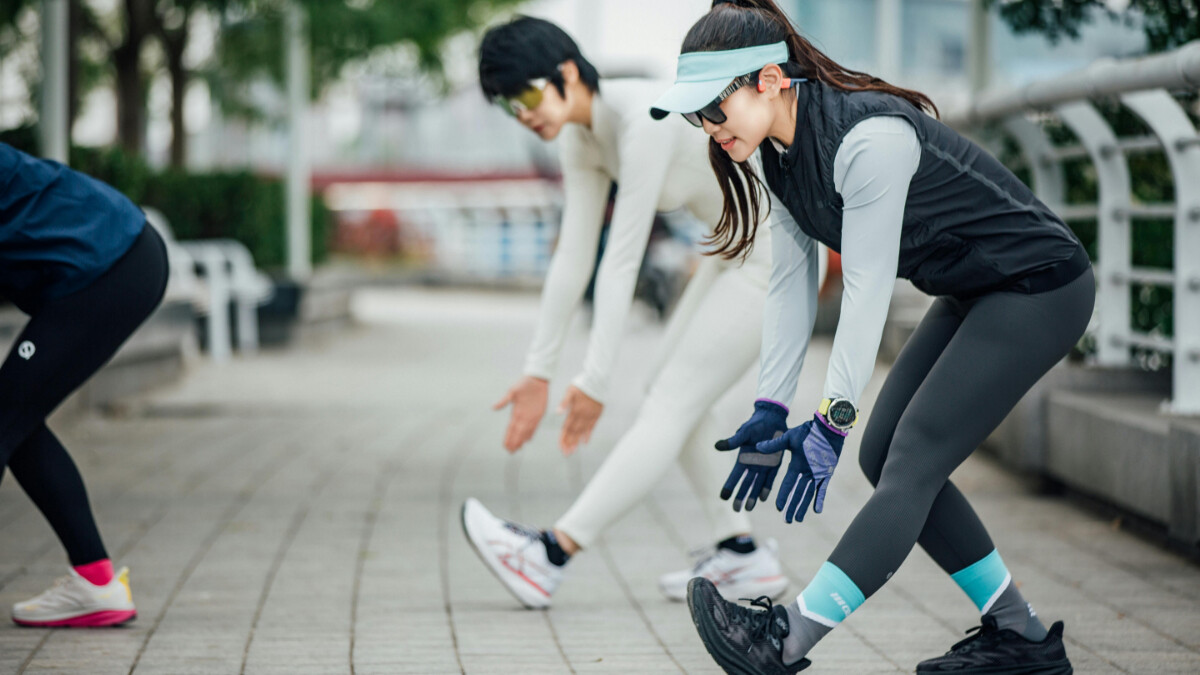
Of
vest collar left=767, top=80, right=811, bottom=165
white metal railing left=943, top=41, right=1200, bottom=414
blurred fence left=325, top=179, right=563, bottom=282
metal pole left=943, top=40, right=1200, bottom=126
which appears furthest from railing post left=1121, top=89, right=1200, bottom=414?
blurred fence left=325, top=179, right=563, bottom=282

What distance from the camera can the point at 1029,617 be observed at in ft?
10.6

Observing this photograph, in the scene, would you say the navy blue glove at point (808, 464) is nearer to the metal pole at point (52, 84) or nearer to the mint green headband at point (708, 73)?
the mint green headband at point (708, 73)

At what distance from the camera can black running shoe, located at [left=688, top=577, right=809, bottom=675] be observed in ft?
9.48

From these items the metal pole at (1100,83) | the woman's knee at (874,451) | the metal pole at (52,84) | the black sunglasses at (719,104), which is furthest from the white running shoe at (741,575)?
the metal pole at (52,84)

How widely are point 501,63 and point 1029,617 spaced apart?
6.37 feet

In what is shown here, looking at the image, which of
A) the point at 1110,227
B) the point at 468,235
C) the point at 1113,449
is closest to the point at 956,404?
the point at 1113,449

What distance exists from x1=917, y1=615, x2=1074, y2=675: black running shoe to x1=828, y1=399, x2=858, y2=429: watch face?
738mm

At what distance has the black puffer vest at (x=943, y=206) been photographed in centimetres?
288

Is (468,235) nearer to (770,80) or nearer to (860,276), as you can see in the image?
(770,80)

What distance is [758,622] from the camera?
9.64ft

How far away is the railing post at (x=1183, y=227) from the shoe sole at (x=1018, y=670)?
2187mm

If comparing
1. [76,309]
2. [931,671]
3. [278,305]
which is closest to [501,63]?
[76,309]

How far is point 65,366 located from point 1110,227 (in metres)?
4.14

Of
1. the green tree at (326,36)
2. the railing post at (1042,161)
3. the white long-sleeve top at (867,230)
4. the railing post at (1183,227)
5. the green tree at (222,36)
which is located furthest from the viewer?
the green tree at (326,36)
